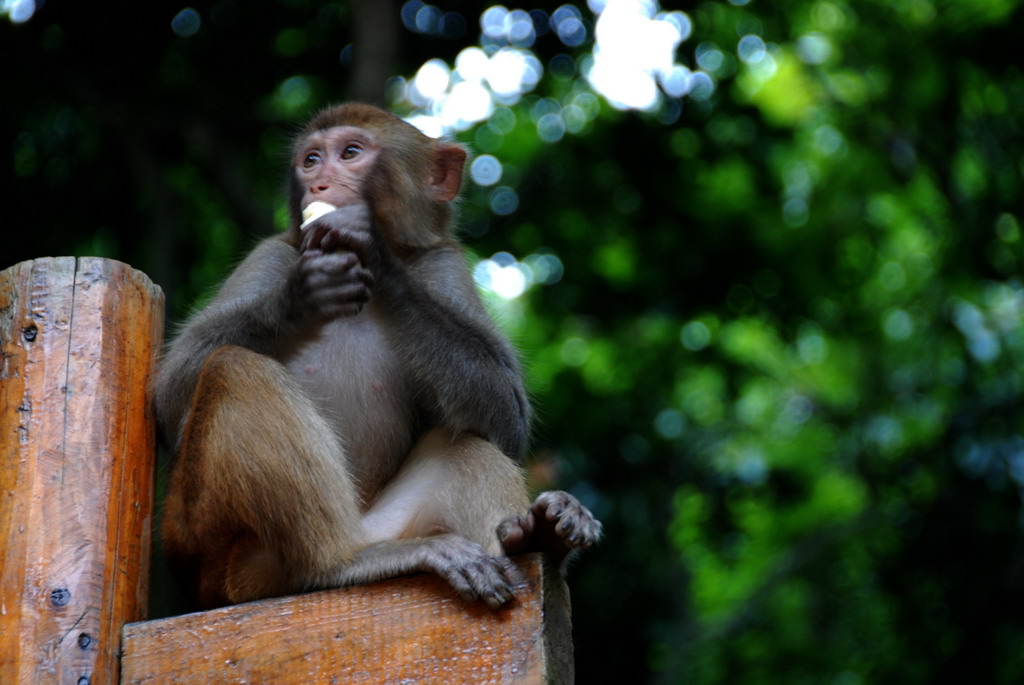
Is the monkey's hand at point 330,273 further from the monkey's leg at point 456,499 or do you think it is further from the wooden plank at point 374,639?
the wooden plank at point 374,639

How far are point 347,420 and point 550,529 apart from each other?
0.99 metres

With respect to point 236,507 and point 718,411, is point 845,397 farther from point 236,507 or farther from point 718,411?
point 236,507

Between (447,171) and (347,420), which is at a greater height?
(447,171)

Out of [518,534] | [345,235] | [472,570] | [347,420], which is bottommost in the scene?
[472,570]

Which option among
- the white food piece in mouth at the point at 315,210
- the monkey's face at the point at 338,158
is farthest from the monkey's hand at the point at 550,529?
the monkey's face at the point at 338,158

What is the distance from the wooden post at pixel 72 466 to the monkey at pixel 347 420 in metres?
0.23

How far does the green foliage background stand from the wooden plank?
3619 millimetres

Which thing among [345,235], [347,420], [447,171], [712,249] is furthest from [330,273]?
[712,249]

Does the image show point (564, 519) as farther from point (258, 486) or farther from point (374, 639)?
point (258, 486)

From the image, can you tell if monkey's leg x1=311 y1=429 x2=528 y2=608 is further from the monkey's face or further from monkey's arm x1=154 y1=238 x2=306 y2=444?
the monkey's face

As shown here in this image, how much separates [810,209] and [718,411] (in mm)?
2698

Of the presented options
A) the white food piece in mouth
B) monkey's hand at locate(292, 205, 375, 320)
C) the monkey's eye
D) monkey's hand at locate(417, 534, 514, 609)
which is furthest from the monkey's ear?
monkey's hand at locate(417, 534, 514, 609)

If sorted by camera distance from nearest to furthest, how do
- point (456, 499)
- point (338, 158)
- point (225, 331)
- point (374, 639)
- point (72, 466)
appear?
point (374, 639) < point (72, 466) < point (456, 499) < point (225, 331) < point (338, 158)

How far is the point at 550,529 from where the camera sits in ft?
10.9
